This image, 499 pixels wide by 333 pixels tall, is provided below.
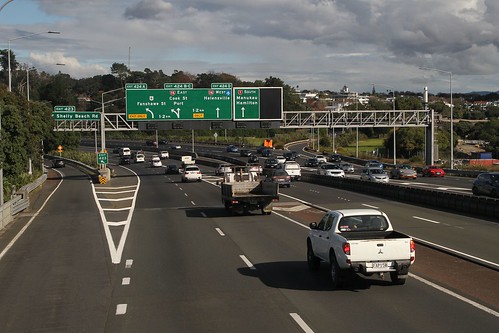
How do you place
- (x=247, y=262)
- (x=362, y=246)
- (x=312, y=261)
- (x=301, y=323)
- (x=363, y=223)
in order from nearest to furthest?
(x=301, y=323)
(x=362, y=246)
(x=363, y=223)
(x=312, y=261)
(x=247, y=262)

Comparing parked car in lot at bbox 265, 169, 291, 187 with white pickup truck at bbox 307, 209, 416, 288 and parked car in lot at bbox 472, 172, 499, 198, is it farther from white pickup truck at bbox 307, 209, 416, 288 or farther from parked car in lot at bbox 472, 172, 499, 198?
white pickup truck at bbox 307, 209, 416, 288

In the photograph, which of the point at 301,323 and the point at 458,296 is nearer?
the point at 301,323

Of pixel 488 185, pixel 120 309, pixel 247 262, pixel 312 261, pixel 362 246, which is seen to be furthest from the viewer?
pixel 488 185

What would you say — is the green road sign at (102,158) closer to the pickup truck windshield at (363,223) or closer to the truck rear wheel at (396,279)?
the pickup truck windshield at (363,223)

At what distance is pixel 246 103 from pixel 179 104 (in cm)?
638

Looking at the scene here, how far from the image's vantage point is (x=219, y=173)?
74.1 metres

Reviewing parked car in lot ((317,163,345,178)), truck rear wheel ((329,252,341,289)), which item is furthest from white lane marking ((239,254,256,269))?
parked car in lot ((317,163,345,178))

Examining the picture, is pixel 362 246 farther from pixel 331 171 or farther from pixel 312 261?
pixel 331 171

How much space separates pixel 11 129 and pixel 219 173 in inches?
1189

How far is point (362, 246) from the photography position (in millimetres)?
13516

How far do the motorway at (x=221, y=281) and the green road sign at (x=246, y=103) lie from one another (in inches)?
1373

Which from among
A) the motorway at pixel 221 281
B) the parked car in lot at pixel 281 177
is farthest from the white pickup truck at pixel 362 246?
the parked car in lot at pixel 281 177

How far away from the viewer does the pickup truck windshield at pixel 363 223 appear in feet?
48.6

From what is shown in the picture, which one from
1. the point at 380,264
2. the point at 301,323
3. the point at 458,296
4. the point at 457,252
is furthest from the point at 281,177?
the point at 301,323
